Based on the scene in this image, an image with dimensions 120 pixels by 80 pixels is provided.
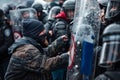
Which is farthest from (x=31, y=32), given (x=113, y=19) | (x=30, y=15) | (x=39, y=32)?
(x=30, y=15)

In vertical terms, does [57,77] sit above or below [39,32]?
below

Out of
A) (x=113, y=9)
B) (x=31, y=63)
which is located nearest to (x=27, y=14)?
(x=31, y=63)

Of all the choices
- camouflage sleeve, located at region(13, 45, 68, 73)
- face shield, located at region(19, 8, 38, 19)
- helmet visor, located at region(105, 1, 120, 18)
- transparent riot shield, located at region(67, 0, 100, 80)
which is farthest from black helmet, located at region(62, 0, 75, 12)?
helmet visor, located at region(105, 1, 120, 18)

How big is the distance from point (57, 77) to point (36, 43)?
65.7 inches

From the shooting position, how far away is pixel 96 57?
3.86 metres

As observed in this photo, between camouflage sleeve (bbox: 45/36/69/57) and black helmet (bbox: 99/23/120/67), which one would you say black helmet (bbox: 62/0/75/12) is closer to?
camouflage sleeve (bbox: 45/36/69/57)

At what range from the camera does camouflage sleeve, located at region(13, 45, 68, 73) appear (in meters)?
4.37

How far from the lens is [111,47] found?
3086 mm

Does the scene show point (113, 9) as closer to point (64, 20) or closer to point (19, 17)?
point (64, 20)

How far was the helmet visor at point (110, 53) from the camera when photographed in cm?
306

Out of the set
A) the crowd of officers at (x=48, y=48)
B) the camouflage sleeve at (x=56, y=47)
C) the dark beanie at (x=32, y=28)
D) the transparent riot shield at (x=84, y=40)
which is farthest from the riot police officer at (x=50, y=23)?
the transparent riot shield at (x=84, y=40)

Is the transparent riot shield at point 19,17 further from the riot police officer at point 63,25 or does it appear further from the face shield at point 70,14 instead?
the face shield at point 70,14

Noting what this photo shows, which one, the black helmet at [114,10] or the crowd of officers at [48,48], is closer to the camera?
the crowd of officers at [48,48]

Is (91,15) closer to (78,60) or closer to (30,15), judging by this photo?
(78,60)
